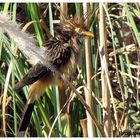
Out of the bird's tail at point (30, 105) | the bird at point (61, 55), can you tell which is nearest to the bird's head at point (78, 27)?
the bird at point (61, 55)

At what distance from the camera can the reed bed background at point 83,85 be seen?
1.51m

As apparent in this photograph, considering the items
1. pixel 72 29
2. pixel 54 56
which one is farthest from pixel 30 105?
pixel 72 29

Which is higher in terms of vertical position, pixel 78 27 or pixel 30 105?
pixel 78 27

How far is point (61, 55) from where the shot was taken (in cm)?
159

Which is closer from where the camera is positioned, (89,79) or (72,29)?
(89,79)

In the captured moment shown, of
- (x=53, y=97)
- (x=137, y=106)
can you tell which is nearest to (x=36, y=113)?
(x=53, y=97)

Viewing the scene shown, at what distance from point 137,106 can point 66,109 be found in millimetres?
374

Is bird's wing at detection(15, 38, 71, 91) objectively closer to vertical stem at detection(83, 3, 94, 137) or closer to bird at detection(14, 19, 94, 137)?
bird at detection(14, 19, 94, 137)

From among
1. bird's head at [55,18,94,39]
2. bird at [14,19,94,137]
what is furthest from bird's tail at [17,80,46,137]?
bird's head at [55,18,94,39]

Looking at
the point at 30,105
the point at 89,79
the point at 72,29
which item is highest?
the point at 72,29

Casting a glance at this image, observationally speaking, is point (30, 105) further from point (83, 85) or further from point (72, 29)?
point (72, 29)

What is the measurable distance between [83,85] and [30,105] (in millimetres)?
229

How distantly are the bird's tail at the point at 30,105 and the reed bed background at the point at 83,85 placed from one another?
51 mm

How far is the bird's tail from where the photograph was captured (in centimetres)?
159
